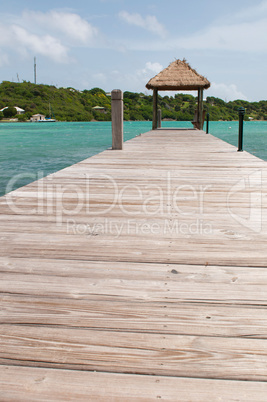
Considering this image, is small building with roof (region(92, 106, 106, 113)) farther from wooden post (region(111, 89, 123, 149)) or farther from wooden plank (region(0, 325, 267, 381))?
wooden plank (region(0, 325, 267, 381))

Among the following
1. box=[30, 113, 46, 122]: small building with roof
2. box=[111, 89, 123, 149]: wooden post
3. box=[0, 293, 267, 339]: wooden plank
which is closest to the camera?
box=[0, 293, 267, 339]: wooden plank

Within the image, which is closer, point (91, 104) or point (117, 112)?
point (117, 112)

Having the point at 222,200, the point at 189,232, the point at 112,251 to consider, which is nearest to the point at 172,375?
the point at 112,251

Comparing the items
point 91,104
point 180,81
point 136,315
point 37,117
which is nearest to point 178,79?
point 180,81

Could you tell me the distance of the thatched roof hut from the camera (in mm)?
18344

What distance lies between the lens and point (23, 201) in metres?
3.55

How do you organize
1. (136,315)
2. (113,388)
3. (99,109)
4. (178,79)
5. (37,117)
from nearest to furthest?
(113,388), (136,315), (178,79), (37,117), (99,109)

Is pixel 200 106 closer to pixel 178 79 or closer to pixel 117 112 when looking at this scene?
pixel 178 79

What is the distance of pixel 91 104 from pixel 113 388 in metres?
143

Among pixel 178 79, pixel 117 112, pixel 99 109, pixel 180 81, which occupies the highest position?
pixel 99 109

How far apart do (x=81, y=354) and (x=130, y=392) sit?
252 mm

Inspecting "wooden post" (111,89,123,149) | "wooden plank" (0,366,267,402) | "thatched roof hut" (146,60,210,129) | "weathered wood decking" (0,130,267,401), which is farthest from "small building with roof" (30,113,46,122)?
"wooden plank" (0,366,267,402)

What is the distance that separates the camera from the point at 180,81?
18500 mm

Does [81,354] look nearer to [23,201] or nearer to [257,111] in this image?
[23,201]
